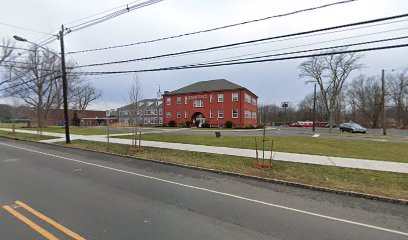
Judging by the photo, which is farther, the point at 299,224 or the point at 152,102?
the point at 152,102

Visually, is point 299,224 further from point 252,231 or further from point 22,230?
point 22,230

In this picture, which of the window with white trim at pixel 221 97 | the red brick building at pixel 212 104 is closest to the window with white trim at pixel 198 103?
the red brick building at pixel 212 104

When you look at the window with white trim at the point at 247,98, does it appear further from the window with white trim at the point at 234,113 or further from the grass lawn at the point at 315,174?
the grass lawn at the point at 315,174

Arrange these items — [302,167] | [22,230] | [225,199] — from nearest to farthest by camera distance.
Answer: [22,230] < [225,199] < [302,167]

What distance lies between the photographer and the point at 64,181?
799 cm

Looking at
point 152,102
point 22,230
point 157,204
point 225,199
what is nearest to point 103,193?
point 157,204

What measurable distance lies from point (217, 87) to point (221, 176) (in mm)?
42342

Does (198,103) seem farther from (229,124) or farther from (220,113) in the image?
(229,124)

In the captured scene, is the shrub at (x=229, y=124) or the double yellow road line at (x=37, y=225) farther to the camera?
the shrub at (x=229, y=124)

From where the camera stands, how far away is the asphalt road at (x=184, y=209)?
15.2ft

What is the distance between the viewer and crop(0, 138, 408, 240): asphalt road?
183 inches

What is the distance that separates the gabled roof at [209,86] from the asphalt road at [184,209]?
41.5 meters

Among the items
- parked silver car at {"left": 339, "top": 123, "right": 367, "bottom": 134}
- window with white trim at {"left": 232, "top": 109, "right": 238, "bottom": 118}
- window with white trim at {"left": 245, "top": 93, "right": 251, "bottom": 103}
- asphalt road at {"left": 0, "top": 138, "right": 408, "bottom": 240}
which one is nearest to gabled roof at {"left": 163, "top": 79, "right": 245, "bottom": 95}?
window with white trim at {"left": 245, "top": 93, "right": 251, "bottom": 103}

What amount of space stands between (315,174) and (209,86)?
44.0m
